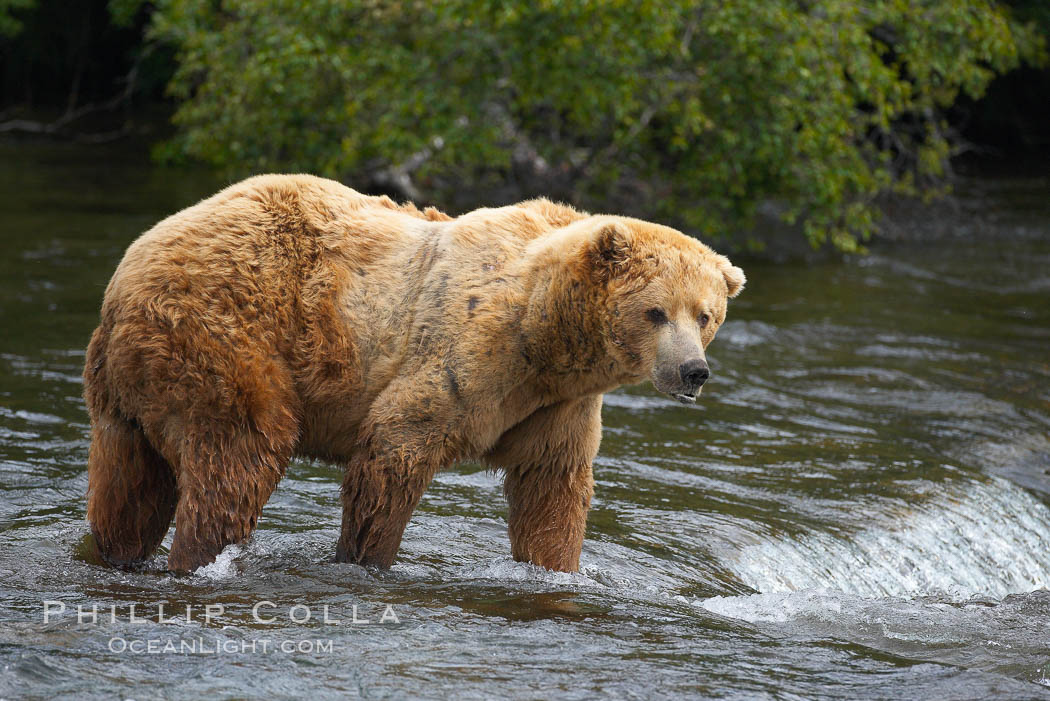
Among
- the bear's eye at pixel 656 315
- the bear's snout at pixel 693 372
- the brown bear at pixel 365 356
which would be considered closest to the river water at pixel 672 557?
the brown bear at pixel 365 356

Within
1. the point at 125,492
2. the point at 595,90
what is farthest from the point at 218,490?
the point at 595,90

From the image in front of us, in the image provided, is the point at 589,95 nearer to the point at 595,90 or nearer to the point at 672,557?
the point at 595,90

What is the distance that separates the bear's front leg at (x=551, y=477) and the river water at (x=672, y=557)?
130 mm

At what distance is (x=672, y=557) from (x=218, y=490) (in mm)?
2542

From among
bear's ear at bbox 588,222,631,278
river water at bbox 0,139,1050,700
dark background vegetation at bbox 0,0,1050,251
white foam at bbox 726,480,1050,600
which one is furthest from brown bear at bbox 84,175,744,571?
dark background vegetation at bbox 0,0,1050,251

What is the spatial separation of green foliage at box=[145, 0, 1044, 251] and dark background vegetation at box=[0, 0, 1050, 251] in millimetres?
29

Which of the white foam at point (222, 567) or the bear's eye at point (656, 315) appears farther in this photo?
the white foam at point (222, 567)

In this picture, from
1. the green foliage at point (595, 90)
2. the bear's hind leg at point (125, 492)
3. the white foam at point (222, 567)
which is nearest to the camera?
the white foam at point (222, 567)

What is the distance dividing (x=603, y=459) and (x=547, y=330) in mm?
3342

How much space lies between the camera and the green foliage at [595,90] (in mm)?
14086

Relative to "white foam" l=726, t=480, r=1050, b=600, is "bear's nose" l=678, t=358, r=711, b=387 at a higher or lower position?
higher

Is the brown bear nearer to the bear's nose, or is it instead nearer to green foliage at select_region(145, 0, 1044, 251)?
the bear's nose

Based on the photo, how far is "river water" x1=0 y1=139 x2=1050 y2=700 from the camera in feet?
14.3

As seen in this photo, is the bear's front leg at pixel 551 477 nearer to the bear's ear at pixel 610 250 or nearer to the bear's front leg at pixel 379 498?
the bear's front leg at pixel 379 498
